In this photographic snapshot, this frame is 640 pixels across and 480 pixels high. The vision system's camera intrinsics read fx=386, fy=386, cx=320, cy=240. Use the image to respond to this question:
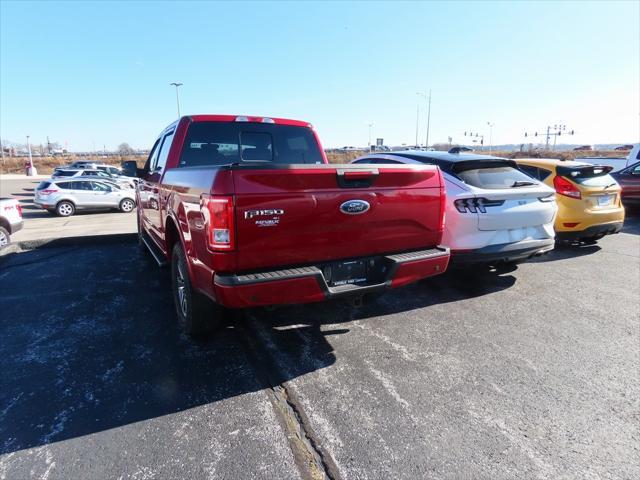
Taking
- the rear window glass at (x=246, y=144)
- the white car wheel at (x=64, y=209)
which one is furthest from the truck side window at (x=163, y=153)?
the white car wheel at (x=64, y=209)

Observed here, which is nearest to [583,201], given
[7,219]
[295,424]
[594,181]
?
[594,181]

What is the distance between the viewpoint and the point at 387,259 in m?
3.37

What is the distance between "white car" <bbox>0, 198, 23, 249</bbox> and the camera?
816cm

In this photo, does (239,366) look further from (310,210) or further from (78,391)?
(310,210)

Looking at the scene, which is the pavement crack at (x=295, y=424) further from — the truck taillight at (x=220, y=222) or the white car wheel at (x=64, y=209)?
the white car wheel at (x=64, y=209)

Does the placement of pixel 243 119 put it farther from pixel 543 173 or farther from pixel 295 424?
pixel 543 173

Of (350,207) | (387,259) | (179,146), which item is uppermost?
(179,146)

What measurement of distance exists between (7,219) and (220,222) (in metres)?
8.19

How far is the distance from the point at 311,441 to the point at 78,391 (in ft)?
6.08

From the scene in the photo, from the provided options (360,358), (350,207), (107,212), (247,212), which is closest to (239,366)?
(360,358)

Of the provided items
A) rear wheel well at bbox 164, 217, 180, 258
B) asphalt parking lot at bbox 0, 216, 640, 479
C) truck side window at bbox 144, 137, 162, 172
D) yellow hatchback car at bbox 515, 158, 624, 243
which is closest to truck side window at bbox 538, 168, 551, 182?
yellow hatchback car at bbox 515, 158, 624, 243

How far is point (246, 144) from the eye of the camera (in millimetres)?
4695

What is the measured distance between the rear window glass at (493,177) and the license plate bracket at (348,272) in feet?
7.68

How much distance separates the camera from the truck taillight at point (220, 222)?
103 inches
